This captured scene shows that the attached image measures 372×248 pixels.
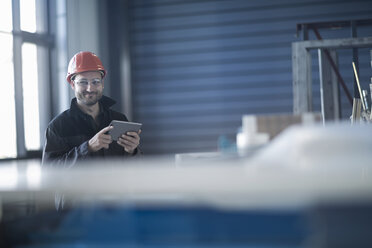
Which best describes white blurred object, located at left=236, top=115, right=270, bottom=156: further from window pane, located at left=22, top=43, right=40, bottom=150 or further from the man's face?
window pane, located at left=22, top=43, right=40, bottom=150

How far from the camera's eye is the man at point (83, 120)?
10.3ft

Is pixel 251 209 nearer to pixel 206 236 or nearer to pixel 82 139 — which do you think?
pixel 206 236

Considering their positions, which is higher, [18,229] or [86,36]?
[86,36]

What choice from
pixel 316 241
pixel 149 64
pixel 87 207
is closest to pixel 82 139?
pixel 87 207

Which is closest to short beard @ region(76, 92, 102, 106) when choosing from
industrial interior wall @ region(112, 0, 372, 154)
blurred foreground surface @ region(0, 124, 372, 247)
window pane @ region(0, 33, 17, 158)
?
blurred foreground surface @ region(0, 124, 372, 247)

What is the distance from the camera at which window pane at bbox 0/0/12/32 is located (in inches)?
201

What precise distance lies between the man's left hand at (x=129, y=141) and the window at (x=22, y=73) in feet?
8.42

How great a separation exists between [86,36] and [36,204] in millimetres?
5364

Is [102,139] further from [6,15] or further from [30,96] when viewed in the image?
[30,96]

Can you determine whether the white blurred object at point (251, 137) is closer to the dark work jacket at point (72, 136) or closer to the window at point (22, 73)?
the dark work jacket at point (72, 136)

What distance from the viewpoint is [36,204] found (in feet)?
3.90

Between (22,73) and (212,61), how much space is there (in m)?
2.63

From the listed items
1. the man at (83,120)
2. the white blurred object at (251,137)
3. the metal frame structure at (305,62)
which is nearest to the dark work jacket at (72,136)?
the man at (83,120)

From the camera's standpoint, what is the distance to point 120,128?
9.56 ft
